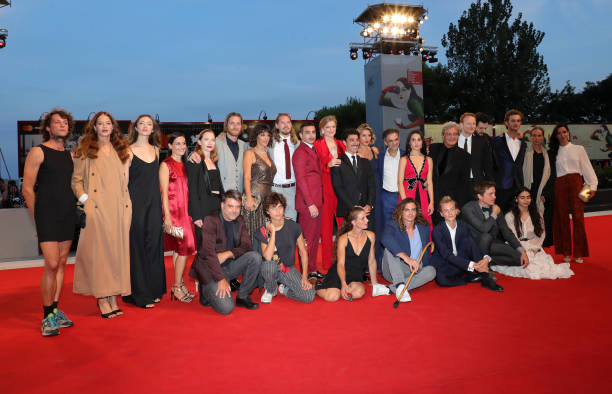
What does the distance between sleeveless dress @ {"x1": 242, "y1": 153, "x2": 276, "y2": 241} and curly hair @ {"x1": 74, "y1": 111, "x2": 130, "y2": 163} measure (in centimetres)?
127

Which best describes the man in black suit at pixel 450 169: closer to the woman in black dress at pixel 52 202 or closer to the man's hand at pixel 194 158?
the man's hand at pixel 194 158

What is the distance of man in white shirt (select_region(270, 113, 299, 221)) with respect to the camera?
4.74m

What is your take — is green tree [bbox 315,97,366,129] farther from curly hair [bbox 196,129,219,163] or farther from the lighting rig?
curly hair [bbox 196,129,219,163]

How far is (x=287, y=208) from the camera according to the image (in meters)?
4.73

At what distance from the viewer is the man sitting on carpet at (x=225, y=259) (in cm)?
374

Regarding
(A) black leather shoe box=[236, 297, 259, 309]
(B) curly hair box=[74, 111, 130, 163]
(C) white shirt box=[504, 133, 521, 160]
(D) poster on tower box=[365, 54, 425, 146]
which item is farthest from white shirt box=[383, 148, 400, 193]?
(D) poster on tower box=[365, 54, 425, 146]

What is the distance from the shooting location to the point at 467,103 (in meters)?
30.3

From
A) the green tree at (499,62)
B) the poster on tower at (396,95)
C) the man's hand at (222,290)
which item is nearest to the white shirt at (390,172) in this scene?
the man's hand at (222,290)

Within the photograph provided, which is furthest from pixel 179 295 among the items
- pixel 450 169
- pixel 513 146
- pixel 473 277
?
pixel 513 146

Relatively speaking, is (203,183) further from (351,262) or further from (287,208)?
(351,262)

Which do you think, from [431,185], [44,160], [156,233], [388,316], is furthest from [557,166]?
[44,160]

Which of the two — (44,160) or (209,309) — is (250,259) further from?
(44,160)

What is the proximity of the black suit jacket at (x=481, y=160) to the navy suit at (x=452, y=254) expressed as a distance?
78 cm

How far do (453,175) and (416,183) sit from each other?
1.70 ft
